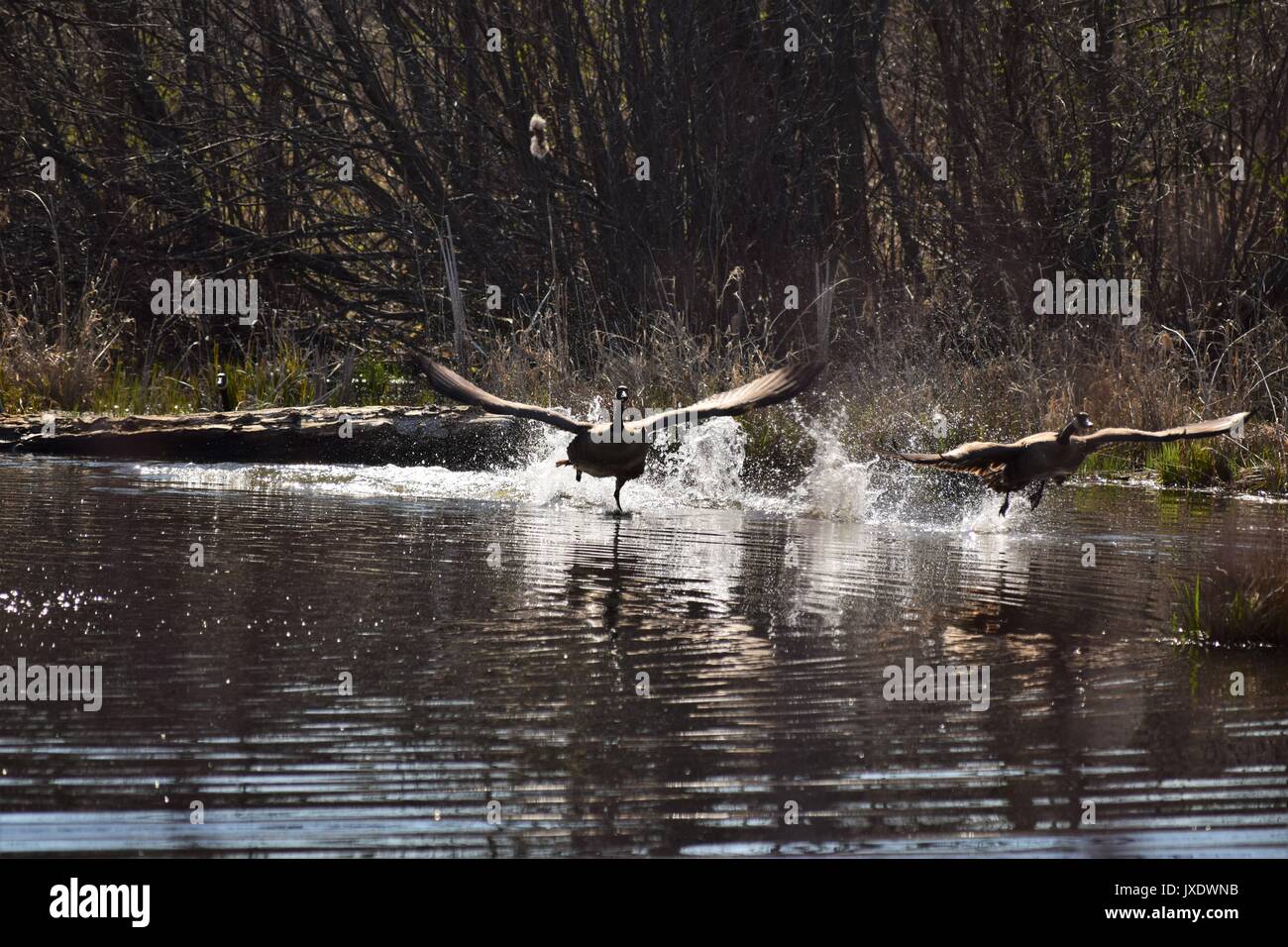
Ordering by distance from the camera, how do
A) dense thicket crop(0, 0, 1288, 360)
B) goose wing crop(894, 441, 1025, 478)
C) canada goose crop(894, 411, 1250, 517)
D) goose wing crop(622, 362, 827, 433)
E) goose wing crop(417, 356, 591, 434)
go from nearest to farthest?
goose wing crop(894, 441, 1025, 478) → canada goose crop(894, 411, 1250, 517) → goose wing crop(622, 362, 827, 433) → goose wing crop(417, 356, 591, 434) → dense thicket crop(0, 0, 1288, 360)

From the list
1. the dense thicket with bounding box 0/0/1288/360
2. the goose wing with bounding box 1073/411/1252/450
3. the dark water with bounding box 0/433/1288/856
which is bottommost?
the dark water with bounding box 0/433/1288/856

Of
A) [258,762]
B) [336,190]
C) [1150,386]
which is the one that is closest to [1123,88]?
[1150,386]

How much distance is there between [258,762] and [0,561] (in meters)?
3.72

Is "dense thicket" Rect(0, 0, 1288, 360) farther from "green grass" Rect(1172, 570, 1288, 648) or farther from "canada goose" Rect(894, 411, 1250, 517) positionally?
"green grass" Rect(1172, 570, 1288, 648)

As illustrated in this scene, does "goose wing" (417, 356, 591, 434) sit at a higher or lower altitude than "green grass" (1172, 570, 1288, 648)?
higher

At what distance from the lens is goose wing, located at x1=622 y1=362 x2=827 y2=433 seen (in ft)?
31.7

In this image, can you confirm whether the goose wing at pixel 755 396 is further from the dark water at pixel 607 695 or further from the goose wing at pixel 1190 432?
the goose wing at pixel 1190 432

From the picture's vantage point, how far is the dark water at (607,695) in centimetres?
433

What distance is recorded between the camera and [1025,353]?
16172 mm

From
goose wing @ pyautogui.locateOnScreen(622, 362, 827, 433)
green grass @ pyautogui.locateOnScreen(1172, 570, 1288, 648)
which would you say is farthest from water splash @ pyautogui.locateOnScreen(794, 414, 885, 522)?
green grass @ pyautogui.locateOnScreen(1172, 570, 1288, 648)

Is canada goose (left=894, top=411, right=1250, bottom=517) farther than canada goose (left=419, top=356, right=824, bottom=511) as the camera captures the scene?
No

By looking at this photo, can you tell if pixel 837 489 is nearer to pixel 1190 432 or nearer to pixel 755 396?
pixel 755 396

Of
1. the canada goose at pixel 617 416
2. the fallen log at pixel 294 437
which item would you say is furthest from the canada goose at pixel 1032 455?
the fallen log at pixel 294 437

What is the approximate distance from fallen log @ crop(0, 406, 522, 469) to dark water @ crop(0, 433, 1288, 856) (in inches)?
119
